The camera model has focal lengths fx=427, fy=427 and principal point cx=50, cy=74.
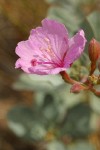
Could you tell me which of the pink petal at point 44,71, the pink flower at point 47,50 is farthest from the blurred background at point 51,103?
the pink petal at point 44,71

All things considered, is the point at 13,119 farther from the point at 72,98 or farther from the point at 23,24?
the point at 23,24

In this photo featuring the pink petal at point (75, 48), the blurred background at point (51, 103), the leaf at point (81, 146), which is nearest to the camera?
the pink petal at point (75, 48)

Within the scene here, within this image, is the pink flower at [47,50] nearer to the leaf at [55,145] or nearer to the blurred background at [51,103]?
the blurred background at [51,103]

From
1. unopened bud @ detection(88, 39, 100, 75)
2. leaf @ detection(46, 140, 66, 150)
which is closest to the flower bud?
unopened bud @ detection(88, 39, 100, 75)

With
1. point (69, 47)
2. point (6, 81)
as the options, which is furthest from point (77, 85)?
point (6, 81)

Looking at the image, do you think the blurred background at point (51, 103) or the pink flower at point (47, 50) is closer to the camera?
the pink flower at point (47, 50)

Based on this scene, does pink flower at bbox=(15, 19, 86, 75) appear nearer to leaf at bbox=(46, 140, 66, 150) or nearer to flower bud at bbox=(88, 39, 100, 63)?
flower bud at bbox=(88, 39, 100, 63)
